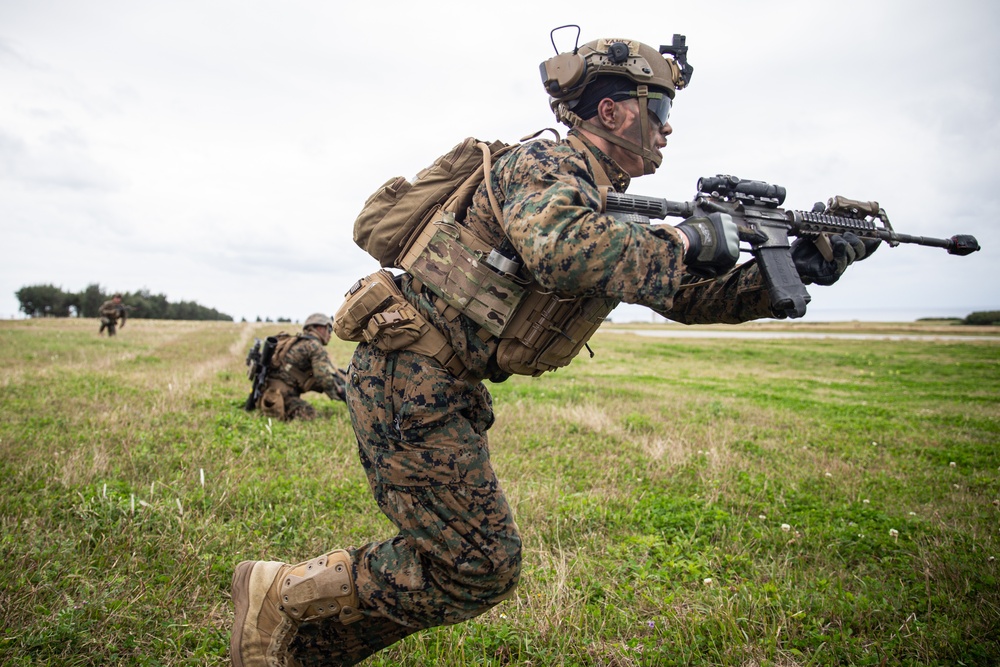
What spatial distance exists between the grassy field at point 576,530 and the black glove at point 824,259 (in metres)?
1.86

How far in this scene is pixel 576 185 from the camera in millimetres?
2354

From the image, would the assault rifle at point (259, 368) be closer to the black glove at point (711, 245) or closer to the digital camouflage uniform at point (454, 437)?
the digital camouflage uniform at point (454, 437)

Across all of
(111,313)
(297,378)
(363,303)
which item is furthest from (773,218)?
(111,313)

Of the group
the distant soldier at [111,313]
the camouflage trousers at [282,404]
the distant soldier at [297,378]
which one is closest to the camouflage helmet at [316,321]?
the distant soldier at [297,378]

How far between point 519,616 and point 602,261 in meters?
2.21

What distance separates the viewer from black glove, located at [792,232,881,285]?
11.3 ft

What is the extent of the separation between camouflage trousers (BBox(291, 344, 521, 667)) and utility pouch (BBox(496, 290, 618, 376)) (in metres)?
0.28

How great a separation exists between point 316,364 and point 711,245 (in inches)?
298

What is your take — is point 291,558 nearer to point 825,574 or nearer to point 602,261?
point 602,261

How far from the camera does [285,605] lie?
2.64 metres

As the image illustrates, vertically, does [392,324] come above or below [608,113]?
below

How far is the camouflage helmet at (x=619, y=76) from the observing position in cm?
279

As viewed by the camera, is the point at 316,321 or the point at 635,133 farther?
the point at 316,321

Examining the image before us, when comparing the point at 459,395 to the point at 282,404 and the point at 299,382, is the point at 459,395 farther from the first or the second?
the point at 299,382
